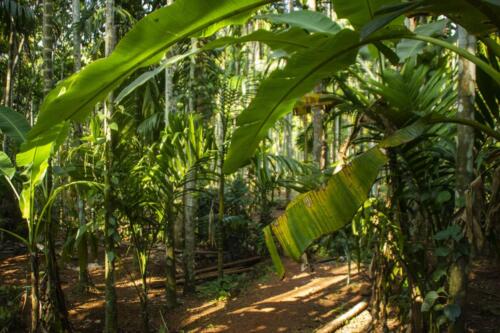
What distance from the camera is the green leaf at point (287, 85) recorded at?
1.75 m

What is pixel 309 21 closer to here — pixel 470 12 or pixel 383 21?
pixel 470 12

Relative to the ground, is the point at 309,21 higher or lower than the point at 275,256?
higher

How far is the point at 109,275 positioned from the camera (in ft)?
16.7

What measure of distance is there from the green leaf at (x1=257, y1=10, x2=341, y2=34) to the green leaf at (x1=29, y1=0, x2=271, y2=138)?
92 centimetres

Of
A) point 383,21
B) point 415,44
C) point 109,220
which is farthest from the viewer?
point 109,220

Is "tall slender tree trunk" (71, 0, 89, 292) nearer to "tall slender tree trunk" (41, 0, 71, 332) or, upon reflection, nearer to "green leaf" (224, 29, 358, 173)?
"tall slender tree trunk" (41, 0, 71, 332)

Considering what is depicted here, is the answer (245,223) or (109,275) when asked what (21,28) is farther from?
(109,275)

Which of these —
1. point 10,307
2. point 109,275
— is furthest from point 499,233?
point 10,307

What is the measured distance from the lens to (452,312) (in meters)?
2.14

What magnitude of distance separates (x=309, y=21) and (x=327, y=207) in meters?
1.36

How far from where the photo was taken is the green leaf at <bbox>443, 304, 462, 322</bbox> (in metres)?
2.13

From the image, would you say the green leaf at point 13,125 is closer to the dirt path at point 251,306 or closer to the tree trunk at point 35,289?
the tree trunk at point 35,289

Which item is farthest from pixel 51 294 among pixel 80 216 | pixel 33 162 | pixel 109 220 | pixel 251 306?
pixel 80 216

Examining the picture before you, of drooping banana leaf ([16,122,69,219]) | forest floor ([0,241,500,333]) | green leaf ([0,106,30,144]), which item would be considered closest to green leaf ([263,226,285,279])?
drooping banana leaf ([16,122,69,219])
